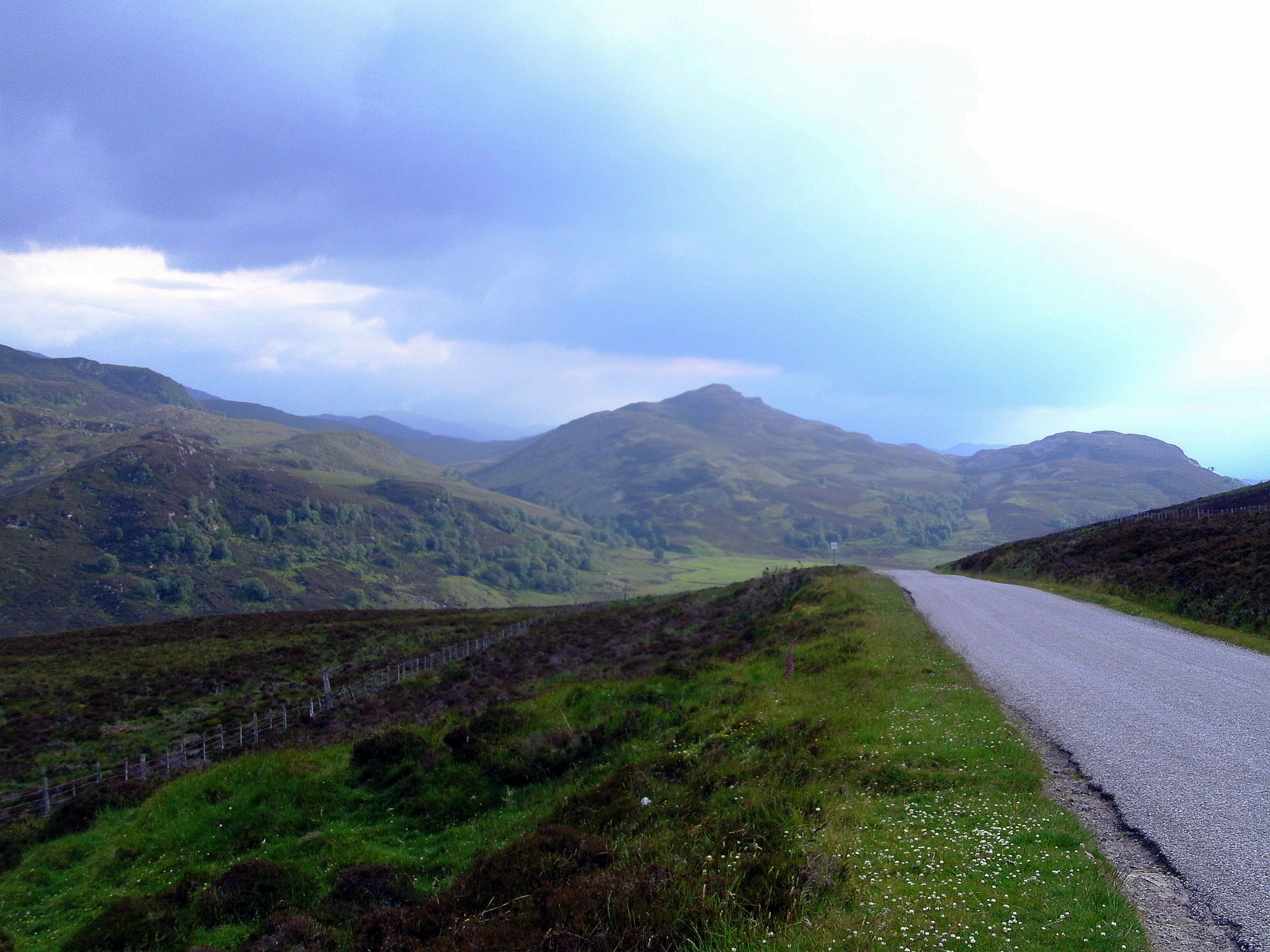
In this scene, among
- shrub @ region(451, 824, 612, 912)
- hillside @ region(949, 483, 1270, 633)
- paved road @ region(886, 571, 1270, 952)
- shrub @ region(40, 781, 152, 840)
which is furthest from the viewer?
hillside @ region(949, 483, 1270, 633)

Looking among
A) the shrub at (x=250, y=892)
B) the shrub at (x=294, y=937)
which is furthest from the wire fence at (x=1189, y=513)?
the shrub at (x=250, y=892)

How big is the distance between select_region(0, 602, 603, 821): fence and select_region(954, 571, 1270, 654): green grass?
34402 millimetres

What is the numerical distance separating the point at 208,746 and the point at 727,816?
32178 millimetres

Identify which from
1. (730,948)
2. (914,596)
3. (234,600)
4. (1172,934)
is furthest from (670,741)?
(234,600)

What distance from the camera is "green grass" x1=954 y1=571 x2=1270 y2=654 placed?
19078mm

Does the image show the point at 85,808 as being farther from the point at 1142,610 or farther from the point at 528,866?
the point at 1142,610

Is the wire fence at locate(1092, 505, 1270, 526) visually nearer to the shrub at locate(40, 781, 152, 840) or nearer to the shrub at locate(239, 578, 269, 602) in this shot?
the shrub at locate(40, 781, 152, 840)

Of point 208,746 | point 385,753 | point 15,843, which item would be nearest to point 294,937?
point 385,753

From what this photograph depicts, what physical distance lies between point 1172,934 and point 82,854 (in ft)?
70.9

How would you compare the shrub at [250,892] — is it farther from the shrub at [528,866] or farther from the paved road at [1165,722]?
the paved road at [1165,722]

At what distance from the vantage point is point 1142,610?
2561cm

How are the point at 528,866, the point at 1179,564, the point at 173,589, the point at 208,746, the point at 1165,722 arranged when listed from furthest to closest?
the point at 173,589 < the point at 208,746 < the point at 1179,564 < the point at 1165,722 < the point at 528,866

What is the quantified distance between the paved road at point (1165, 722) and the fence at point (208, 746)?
1090 inches

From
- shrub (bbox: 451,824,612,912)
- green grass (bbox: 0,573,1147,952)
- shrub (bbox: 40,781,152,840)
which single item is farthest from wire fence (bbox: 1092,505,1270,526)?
shrub (bbox: 40,781,152,840)
